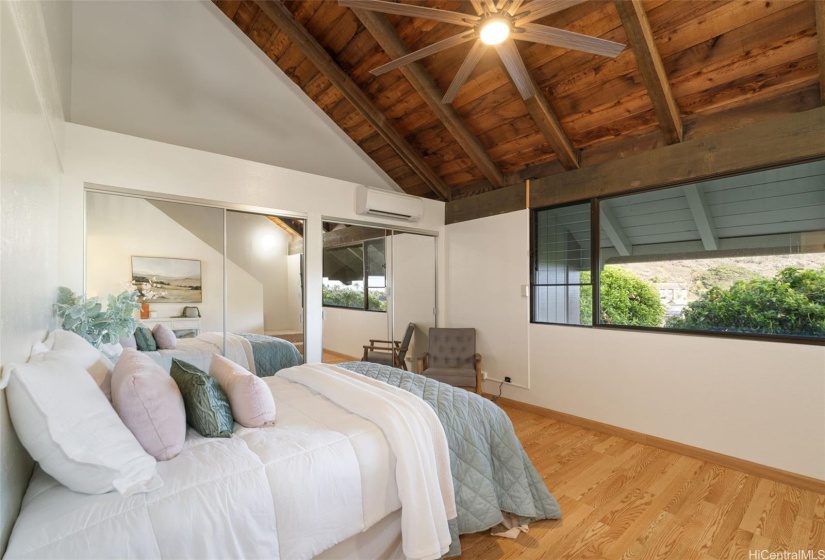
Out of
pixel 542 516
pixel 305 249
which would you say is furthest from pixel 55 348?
pixel 542 516

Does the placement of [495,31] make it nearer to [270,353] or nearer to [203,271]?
[203,271]

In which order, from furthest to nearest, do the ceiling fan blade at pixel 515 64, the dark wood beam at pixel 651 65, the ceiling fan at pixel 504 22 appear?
the dark wood beam at pixel 651 65
the ceiling fan blade at pixel 515 64
the ceiling fan at pixel 504 22

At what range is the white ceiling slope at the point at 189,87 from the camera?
3.12 metres

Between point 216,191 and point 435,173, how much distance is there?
2636 millimetres

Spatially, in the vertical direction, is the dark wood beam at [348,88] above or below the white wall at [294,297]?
above

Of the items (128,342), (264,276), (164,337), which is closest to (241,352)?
(164,337)

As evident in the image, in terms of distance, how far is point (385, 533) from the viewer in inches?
66.6

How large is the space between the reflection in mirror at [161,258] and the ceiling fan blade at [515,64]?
2.55 metres

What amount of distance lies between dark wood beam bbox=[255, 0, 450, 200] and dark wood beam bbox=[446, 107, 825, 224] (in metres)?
1.09

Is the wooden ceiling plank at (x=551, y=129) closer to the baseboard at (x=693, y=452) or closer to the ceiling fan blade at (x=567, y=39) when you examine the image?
the ceiling fan blade at (x=567, y=39)

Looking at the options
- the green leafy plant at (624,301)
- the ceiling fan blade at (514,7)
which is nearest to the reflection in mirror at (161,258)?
the ceiling fan blade at (514,7)

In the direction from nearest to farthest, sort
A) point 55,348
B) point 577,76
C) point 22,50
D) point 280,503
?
point 22,50
point 280,503
point 55,348
point 577,76

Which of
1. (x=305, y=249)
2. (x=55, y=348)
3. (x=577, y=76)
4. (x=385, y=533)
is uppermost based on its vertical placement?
(x=577, y=76)

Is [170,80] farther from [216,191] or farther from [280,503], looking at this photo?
[280,503]
